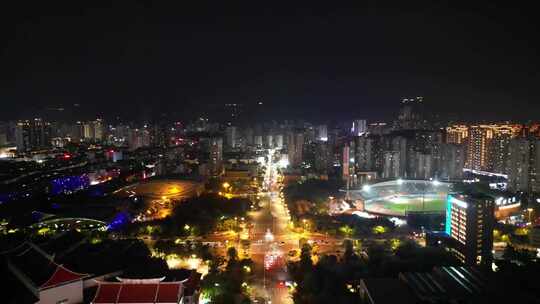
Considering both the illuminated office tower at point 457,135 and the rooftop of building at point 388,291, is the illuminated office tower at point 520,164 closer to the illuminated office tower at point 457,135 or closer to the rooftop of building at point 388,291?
the illuminated office tower at point 457,135

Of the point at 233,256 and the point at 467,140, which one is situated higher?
the point at 467,140

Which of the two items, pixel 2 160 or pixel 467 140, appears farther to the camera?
pixel 2 160

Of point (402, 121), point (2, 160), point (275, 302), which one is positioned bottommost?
point (275, 302)

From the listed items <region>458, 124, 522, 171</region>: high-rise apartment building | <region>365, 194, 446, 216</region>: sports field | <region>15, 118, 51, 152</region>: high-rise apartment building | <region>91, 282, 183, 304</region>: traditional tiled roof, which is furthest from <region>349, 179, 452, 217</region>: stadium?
<region>15, 118, 51, 152</region>: high-rise apartment building

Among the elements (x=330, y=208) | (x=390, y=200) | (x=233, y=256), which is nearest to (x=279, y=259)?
(x=233, y=256)

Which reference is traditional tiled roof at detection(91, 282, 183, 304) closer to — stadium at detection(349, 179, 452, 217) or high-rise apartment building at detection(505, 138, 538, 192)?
stadium at detection(349, 179, 452, 217)

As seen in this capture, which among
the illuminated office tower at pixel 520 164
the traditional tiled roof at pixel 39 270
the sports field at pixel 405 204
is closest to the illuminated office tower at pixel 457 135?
the illuminated office tower at pixel 520 164

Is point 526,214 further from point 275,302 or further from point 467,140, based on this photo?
point 275,302

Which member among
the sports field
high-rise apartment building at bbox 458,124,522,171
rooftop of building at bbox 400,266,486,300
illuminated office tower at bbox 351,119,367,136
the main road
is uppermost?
illuminated office tower at bbox 351,119,367,136
